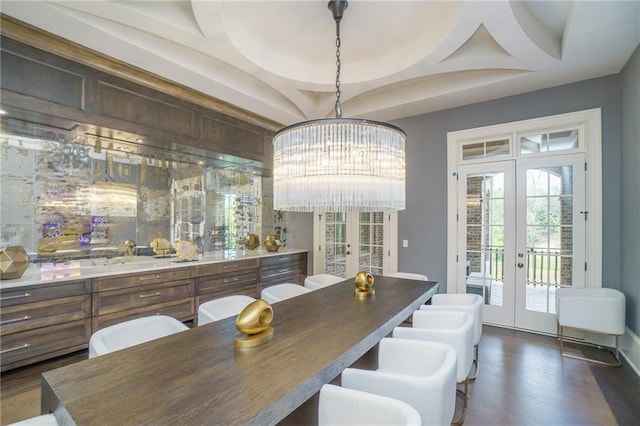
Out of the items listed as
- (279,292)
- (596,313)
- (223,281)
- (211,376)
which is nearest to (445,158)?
(596,313)

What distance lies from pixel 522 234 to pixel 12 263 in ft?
17.9

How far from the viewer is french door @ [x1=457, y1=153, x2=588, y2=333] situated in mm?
3619

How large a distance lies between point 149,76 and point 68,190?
1.58m

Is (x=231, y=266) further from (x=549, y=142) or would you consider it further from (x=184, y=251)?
(x=549, y=142)

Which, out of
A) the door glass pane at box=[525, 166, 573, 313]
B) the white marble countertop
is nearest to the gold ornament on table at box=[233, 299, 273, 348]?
the white marble countertop

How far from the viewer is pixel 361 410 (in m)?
1.16

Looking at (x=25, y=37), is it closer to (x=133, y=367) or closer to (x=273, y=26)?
(x=273, y=26)

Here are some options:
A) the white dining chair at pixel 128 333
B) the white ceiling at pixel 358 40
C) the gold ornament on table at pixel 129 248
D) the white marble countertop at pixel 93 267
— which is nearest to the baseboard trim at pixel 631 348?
the white ceiling at pixel 358 40

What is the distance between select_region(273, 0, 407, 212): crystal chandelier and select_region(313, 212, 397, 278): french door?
8.99 feet

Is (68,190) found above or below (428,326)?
above

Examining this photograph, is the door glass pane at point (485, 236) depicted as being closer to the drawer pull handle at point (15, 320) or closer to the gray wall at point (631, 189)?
the gray wall at point (631, 189)

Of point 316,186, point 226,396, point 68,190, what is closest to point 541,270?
point 316,186

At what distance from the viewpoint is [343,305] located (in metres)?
2.42

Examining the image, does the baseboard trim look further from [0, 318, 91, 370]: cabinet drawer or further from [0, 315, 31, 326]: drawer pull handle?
[0, 315, 31, 326]: drawer pull handle
